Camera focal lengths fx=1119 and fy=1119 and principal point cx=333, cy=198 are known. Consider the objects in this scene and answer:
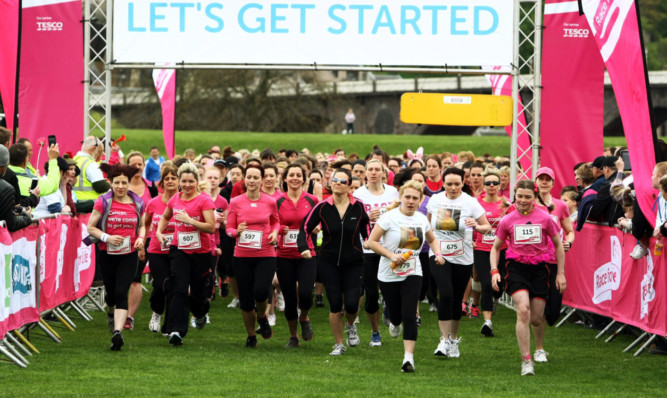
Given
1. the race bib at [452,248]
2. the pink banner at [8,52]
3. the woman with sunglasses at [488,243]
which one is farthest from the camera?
the pink banner at [8,52]

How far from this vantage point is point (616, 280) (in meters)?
12.4

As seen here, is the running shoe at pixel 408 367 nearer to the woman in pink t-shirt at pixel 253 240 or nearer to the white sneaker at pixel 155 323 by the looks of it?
the woman in pink t-shirt at pixel 253 240

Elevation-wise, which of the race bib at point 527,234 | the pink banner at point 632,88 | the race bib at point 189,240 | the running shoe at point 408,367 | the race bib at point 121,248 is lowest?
the running shoe at point 408,367

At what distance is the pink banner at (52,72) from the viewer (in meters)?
15.5

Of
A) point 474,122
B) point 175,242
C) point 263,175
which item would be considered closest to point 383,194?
point 263,175

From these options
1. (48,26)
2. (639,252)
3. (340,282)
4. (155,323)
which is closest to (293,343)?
(340,282)

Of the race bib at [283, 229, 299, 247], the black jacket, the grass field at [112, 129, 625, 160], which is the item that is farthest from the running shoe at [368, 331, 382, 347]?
the grass field at [112, 129, 625, 160]

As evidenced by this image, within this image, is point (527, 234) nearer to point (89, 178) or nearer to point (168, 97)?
point (89, 178)

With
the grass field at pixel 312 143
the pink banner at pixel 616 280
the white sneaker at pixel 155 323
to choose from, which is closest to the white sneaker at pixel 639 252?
the pink banner at pixel 616 280

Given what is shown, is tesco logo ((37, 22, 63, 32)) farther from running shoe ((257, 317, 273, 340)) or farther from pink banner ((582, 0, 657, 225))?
pink banner ((582, 0, 657, 225))

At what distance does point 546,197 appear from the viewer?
12.4 metres

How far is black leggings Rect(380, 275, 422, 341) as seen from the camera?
10008mm

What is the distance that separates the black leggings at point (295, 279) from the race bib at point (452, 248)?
1.31 meters

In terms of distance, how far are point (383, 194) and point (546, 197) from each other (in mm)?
1813
